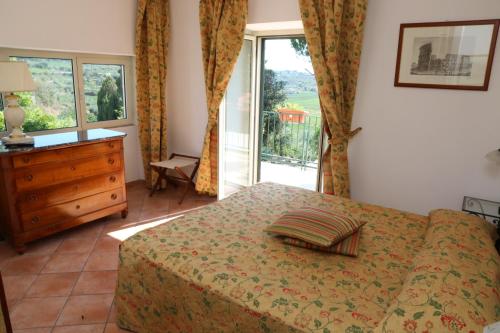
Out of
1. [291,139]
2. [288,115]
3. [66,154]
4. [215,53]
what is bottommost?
[291,139]

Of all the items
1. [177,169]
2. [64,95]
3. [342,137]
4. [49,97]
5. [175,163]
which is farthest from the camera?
[175,163]

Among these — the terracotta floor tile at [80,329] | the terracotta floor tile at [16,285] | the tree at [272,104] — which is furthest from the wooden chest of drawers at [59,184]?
the tree at [272,104]

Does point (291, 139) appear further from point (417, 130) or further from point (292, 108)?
point (417, 130)

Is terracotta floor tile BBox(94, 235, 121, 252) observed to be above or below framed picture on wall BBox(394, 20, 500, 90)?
below

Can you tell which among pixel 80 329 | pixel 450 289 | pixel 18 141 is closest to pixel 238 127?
pixel 18 141

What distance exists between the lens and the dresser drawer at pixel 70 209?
2.85 m

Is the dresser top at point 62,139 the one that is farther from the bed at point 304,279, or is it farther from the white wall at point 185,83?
the bed at point 304,279

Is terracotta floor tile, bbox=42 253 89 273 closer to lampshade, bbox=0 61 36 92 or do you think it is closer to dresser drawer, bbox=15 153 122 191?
dresser drawer, bbox=15 153 122 191

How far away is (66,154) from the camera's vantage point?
2.97 metres

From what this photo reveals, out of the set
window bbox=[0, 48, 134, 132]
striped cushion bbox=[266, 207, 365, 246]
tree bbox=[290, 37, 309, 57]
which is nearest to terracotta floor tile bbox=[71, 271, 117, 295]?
striped cushion bbox=[266, 207, 365, 246]

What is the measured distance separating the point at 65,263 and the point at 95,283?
0.43 m

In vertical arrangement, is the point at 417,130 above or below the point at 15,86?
below

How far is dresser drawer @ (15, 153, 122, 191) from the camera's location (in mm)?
2748

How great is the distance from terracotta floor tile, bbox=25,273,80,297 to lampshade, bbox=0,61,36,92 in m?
1.44
